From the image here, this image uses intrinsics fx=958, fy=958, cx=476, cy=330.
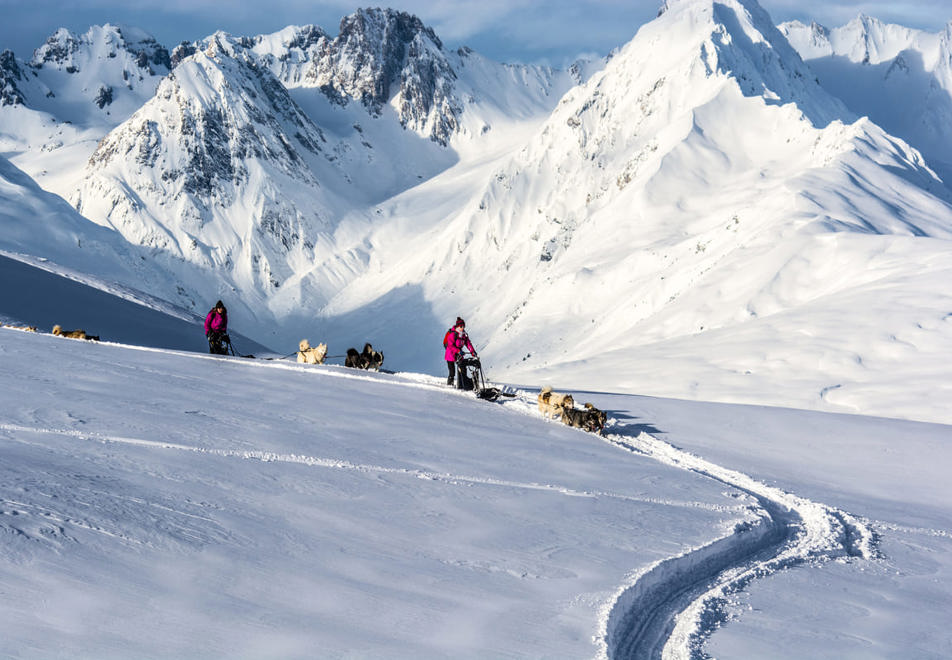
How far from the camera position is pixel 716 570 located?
388 inches

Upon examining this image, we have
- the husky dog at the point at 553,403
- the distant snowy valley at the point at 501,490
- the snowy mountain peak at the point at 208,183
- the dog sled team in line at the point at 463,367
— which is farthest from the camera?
the snowy mountain peak at the point at 208,183

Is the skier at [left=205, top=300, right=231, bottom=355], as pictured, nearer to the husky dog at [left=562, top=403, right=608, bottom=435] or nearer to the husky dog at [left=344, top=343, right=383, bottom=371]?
the husky dog at [left=344, top=343, right=383, bottom=371]

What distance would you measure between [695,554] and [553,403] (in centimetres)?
806

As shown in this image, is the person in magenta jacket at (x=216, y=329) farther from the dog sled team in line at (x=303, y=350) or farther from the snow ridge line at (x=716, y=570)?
the snow ridge line at (x=716, y=570)

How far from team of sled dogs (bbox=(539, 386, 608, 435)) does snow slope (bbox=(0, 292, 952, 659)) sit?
1.40 ft

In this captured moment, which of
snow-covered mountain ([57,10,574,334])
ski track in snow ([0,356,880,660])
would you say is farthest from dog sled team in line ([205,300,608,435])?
snow-covered mountain ([57,10,574,334])

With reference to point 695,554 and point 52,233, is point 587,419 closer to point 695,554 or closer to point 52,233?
point 695,554

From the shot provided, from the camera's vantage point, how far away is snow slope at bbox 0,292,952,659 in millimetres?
6902

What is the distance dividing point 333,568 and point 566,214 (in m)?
118

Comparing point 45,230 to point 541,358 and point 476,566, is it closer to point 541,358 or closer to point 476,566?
point 541,358

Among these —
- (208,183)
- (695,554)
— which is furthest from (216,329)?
(208,183)

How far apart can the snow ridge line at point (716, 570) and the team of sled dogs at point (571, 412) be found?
284 cm

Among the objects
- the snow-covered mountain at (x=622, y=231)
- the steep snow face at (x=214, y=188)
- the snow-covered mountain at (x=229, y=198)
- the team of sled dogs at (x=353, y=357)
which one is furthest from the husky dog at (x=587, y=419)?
the steep snow face at (x=214, y=188)

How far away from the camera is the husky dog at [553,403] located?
17.6 metres
